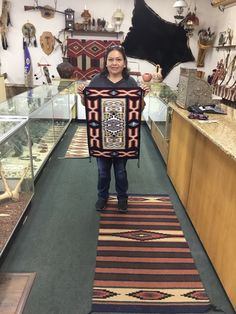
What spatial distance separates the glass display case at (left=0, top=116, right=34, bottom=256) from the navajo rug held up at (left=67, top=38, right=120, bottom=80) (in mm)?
3888

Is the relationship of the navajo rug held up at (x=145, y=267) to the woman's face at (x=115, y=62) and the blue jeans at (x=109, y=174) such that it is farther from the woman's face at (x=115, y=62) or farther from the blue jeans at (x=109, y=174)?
the woman's face at (x=115, y=62)

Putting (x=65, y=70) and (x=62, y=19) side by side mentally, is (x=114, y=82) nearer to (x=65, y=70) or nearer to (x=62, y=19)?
(x=65, y=70)

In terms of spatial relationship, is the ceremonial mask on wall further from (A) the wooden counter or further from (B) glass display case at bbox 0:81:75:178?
(A) the wooden counter

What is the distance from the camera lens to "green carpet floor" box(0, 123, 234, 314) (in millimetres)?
1762

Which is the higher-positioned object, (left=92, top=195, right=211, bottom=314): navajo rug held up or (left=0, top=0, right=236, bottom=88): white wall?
(left=0, top=0, right=236, bottom=88): white wall

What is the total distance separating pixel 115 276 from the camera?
1922 mm

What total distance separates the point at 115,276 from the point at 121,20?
18.3 ft

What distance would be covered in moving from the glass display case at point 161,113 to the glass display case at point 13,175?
5.87ft

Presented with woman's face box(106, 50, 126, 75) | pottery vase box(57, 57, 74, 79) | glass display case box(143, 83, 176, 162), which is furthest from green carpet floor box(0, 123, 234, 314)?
pottery vase box(57, 57, 74, 79)

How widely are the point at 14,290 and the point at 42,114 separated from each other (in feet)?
7.11

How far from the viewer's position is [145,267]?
2012 millimetres

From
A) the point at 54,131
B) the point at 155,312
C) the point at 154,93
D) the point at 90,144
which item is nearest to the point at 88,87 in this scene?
the point at 90,144

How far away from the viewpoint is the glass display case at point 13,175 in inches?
86.5

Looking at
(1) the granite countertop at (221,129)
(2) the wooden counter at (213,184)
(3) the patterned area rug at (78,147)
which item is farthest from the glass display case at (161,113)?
(3) the patterned area rug at (78,147)
